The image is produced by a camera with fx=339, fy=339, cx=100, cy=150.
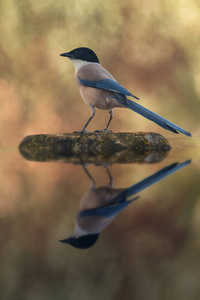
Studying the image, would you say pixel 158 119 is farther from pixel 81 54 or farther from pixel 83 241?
pixel 83 241

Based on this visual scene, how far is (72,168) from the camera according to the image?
8.20 ft

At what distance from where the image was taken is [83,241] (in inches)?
39.0

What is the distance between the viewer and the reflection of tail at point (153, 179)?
64.9 inches

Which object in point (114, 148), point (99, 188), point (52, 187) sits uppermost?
point (99, 188)

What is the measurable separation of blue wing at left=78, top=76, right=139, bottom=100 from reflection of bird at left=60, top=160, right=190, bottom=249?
67.9 inches

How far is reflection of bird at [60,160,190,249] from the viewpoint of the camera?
1010 millimetres

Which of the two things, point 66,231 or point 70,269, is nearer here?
point 70,269

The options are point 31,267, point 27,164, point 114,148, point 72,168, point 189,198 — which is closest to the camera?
point 31,267

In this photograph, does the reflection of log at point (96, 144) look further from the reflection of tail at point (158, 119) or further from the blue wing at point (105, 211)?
the blue wing at point (105, 211)

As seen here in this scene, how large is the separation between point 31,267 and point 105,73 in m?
3.22

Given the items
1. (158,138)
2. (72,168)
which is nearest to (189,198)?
(72,168)

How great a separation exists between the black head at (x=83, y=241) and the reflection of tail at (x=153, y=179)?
54 cm

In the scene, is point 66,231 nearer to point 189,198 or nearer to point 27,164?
point 189,198

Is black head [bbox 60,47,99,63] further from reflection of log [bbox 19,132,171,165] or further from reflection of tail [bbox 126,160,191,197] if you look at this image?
reflection of tail [bbox 126,160,191,197]
